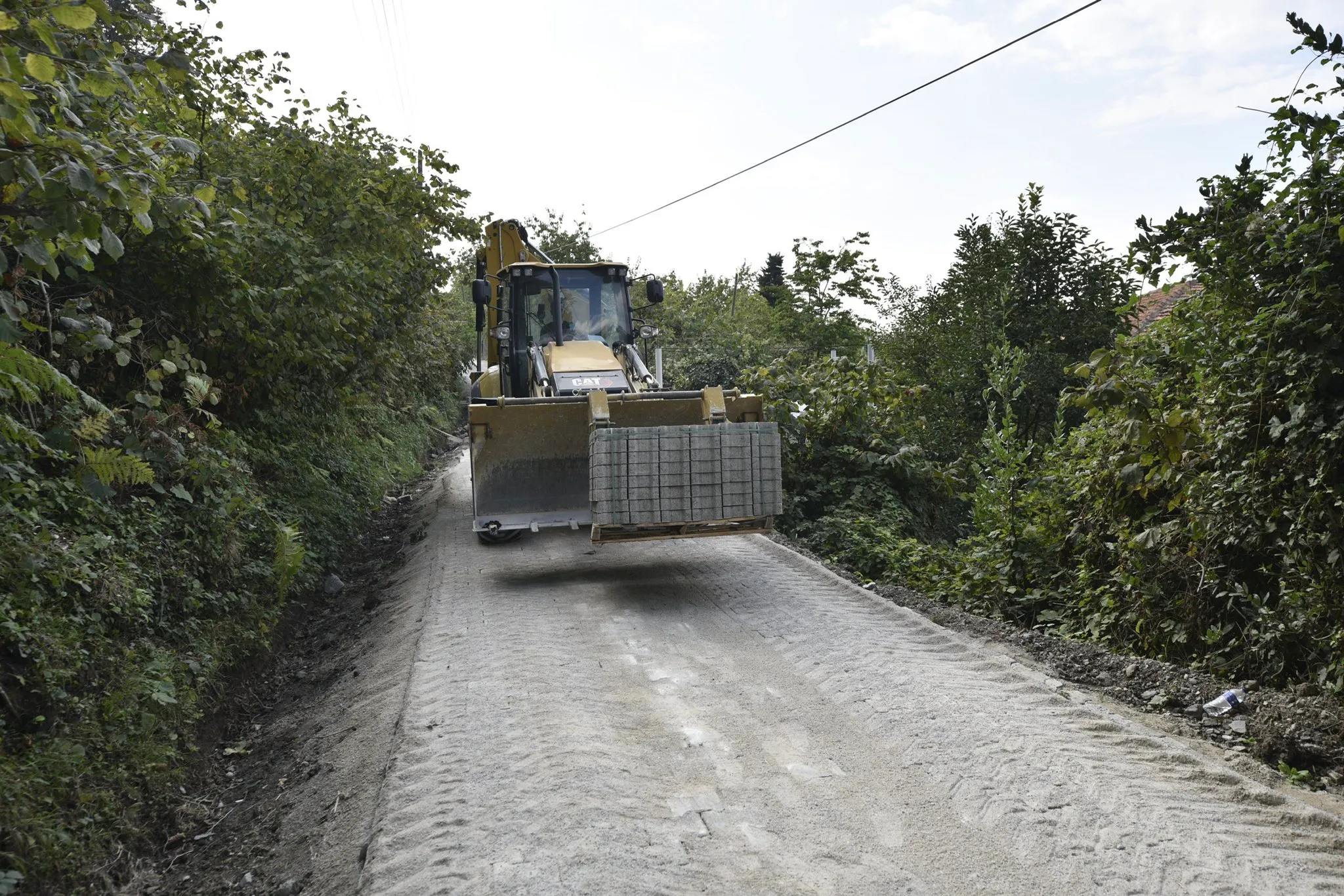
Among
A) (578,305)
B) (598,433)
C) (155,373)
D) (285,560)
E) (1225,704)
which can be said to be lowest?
(1225,704)

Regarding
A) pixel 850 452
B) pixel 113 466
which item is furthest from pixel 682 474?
pixel 850 452

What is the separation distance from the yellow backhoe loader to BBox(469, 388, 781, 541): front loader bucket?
0.04ft

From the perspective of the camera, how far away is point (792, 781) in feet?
15.8

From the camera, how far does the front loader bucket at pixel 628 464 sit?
8.65 meters

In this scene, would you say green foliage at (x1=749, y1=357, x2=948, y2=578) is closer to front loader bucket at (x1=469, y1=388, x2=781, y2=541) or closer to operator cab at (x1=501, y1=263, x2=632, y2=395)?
operator cab at (x1=501, y1=263, x2=632, y2=395)

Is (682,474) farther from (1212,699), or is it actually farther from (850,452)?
(850,452)

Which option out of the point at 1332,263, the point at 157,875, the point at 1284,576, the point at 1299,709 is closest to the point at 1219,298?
the point at 1332,263

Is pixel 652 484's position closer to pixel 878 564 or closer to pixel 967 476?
pixel 878 564

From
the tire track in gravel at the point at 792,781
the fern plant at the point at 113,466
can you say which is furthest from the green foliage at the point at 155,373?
the tire track in gravel at the point at 792,781

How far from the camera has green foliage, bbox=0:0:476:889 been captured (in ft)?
14.3

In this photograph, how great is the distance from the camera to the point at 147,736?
17.7 ft

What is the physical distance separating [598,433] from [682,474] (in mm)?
824

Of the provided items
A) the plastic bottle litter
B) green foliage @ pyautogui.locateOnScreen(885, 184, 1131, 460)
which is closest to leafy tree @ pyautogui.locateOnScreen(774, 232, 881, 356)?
green foliage @ pyautogui.locateOnScreen(885, 184, 1131, 460)

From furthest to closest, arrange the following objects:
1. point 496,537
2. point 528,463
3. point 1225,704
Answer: point 496,537 → point 528,463 → point 1225,704
